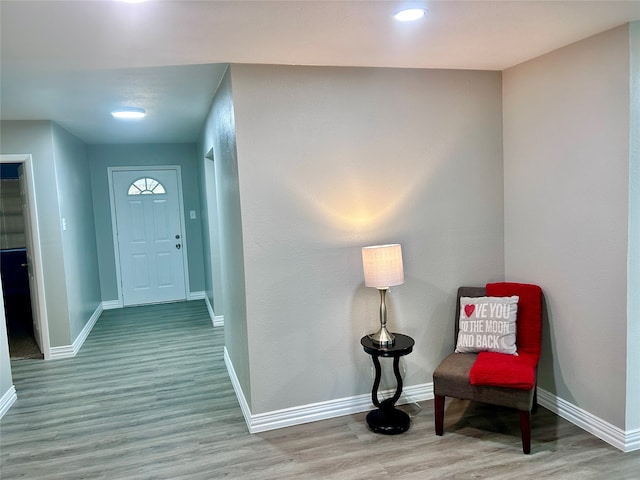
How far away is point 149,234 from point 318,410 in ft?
14.8

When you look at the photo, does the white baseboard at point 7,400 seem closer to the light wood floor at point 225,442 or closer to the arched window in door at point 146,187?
the light wood floor at point 225,442

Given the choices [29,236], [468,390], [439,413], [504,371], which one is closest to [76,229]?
[29,236]

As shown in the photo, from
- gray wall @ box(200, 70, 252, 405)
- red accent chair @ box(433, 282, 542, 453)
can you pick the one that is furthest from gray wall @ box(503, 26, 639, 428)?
gray wall @ box(200, 70, 252, 405)

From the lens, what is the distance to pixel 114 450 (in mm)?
2783

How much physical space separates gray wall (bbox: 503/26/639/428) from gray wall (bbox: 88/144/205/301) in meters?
4.70

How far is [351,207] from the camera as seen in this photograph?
9.84 ft

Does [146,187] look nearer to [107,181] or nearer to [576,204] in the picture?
[107,181]

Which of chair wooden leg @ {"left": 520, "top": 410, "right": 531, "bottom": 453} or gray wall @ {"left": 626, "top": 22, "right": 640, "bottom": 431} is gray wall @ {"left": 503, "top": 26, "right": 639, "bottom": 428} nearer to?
gray wall @ {"left": 626, "top": 22, "right": 640, "bottom": 431}

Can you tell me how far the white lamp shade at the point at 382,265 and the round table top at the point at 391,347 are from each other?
376 millimetres

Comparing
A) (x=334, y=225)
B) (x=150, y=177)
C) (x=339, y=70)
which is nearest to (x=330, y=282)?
(x=334, y=225)

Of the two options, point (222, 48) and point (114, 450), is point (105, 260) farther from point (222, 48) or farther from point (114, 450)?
point (222, 48)

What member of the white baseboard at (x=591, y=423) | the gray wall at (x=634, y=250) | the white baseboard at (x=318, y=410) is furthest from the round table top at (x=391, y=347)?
the gray wall at (x=634, y=250)

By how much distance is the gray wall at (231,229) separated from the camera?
9.51ft

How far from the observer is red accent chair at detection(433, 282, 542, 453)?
2521 mm
